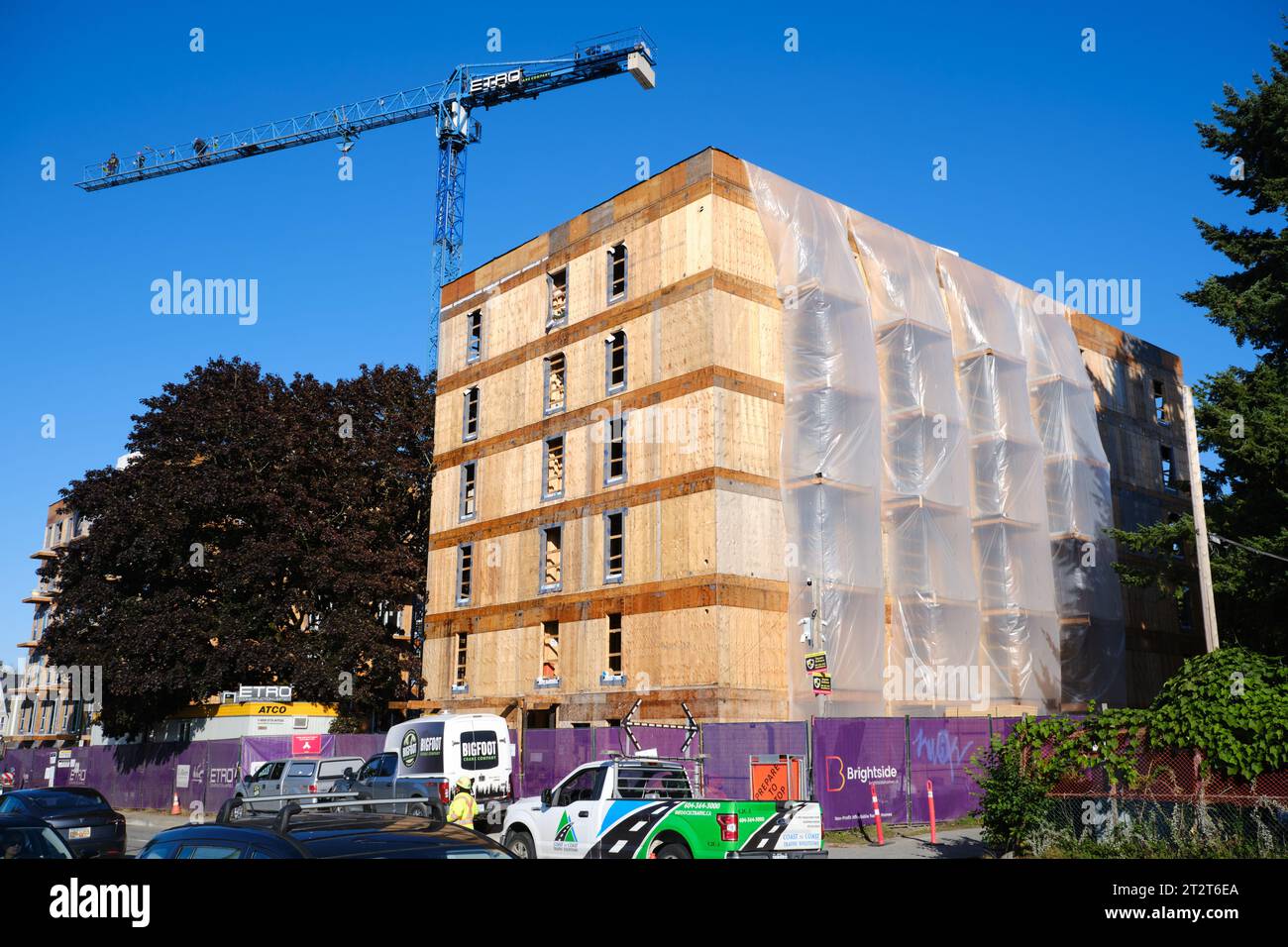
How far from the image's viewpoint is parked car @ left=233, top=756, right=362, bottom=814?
2773cm

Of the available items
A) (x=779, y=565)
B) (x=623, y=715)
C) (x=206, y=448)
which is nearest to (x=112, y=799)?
(x=206, y=448)

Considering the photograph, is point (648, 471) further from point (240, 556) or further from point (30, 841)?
point (30, 841)

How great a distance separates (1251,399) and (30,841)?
30441 millimetres

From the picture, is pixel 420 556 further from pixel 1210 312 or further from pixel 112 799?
pixel 1210 312

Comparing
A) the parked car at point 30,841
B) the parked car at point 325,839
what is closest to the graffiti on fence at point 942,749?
the parked car at point 30,841

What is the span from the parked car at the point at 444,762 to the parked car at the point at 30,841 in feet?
44.6

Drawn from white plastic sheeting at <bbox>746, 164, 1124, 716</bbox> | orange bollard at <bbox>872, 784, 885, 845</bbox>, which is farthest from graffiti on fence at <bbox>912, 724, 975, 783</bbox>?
white plastic sheeting at <bbox>746, 164, 1124, 716</bbox>

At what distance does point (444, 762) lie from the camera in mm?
24938

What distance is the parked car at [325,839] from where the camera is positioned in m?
5.85

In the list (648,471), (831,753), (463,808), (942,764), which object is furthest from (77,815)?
(942,764)

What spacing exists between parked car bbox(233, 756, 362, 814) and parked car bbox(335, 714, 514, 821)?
73.9 inches

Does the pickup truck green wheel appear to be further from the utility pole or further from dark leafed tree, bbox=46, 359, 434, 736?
dark leafed tree, bbox=46, 359, 434, 736

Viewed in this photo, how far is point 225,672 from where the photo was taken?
4344 cm
